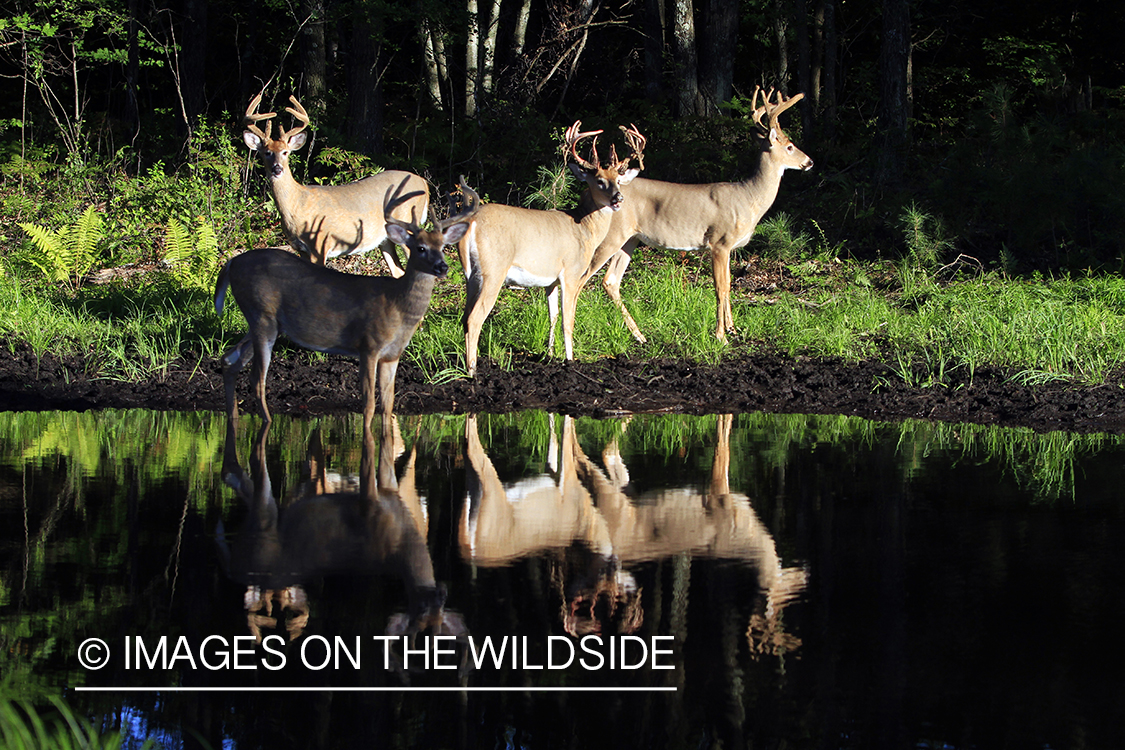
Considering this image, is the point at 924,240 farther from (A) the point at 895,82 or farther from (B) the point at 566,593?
(B) the point at 566,593

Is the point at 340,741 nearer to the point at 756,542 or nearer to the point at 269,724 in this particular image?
the point at 269,724

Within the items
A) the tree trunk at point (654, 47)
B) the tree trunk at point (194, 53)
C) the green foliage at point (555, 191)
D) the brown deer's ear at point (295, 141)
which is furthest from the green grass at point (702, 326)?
the tree trunk at point (654, 47)

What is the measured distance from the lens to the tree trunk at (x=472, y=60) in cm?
2053

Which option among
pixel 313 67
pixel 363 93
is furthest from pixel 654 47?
pixel 363 93

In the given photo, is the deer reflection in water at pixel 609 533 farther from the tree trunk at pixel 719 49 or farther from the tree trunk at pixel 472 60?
the tree trunk at pixel 719 49

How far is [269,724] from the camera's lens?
3.69 metres

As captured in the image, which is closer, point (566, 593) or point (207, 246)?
point (566, 593)

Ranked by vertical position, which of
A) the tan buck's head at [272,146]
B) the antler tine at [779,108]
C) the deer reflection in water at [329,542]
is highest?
the antler tine at [779,108]

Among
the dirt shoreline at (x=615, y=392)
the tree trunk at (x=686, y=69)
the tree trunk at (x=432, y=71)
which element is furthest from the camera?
the tree trunk at (x=432, y=71)

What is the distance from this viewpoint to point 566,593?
473cm

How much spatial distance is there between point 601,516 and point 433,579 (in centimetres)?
124

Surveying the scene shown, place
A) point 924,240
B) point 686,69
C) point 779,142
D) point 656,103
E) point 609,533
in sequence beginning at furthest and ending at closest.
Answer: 1. point 656,103
2. point 686,69
3. point 924,240
4. point 779,142
5. point 609,533

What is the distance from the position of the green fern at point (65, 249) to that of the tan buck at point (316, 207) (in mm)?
3034

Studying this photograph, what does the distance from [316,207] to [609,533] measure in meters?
6.66
